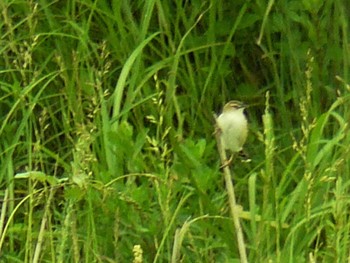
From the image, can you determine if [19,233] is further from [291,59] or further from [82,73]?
[291,59]

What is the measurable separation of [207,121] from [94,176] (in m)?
0.59

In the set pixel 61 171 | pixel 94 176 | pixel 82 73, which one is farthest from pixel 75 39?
pixel 94 176

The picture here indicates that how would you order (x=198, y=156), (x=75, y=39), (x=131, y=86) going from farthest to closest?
(x=75, y=39) → (x=131, y=86) → (x=198, y=156)

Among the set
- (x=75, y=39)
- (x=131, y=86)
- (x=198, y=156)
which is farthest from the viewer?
(x=75, y=39)

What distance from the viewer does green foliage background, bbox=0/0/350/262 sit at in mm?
3191

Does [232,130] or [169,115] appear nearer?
[232,130]

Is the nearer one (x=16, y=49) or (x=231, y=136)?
(x=231, y=136)

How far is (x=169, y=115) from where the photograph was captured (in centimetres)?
367

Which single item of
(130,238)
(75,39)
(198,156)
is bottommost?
(130,238)

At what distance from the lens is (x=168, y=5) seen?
3957 millimetres

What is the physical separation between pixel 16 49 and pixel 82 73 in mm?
235

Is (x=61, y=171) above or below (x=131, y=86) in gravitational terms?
below

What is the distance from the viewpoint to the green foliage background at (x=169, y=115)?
126 inches

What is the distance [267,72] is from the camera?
4.08m
